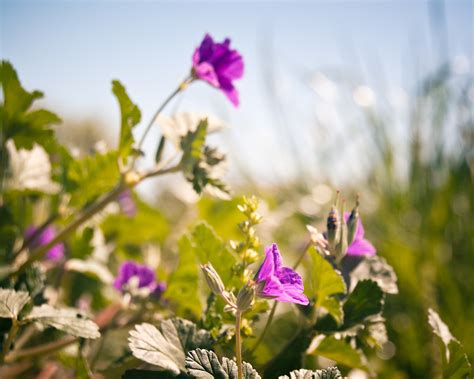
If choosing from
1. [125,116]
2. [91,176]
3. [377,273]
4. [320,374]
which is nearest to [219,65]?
[125,116]

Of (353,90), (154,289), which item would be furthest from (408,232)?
(154,289)

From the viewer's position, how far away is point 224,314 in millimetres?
600

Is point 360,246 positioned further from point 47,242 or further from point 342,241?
point 47,242

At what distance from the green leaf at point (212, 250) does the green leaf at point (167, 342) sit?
0.10 meters

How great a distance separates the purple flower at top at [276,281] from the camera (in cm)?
48

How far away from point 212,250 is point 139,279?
28cm

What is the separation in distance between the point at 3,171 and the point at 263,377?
1.88 feet

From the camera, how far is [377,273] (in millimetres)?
665

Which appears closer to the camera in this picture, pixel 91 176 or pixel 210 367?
pixel 210 367

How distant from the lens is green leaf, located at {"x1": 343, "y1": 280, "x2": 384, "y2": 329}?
0.61 meters

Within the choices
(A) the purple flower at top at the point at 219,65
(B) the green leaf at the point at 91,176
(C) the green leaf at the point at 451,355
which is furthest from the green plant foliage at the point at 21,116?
(C) the green leaf at the point at 451,355

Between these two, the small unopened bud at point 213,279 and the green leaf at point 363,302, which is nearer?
the small unopened bud at point 213,279

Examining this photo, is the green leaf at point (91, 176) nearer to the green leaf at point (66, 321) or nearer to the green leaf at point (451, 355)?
the green leaf at point (66, 321)

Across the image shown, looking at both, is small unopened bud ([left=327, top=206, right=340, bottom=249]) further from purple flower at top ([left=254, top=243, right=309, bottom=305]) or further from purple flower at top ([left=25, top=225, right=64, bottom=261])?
purple flower at top ([left=25, top=225, right=64, bottom=261])
